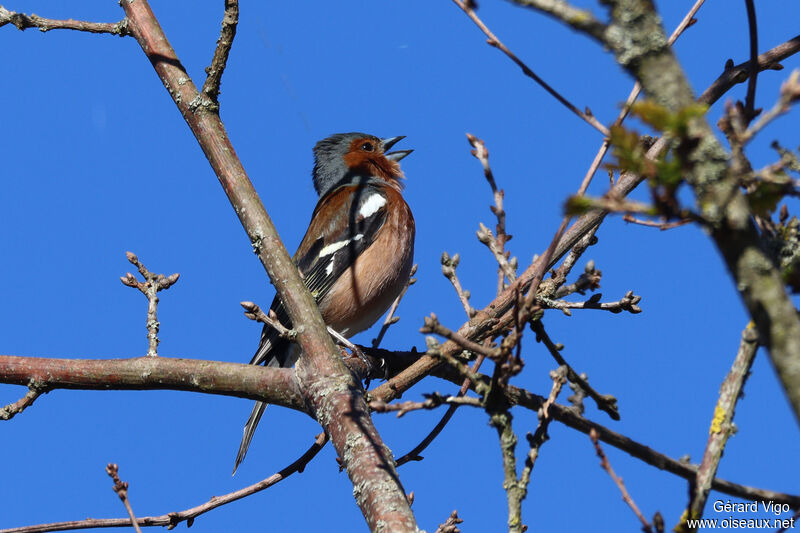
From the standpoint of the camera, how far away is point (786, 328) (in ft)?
5.24

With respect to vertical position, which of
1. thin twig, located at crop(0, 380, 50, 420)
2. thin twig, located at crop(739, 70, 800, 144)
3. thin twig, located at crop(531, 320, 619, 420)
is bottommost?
A: thin twig, located at crop(739, 70, 800, 144)

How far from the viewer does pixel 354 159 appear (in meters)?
8.38

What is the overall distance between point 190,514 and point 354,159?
512cm

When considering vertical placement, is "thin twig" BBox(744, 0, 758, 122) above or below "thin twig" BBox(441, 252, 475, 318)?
below

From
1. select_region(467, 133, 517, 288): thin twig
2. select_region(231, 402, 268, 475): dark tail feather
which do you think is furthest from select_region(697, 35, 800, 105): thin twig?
select_region(231, 402, 268, 475): dark tail feather

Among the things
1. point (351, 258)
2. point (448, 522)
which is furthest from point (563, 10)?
point (351, 258)

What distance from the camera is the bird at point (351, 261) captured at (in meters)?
6.43

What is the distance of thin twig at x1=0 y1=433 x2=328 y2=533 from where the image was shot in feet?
11.6

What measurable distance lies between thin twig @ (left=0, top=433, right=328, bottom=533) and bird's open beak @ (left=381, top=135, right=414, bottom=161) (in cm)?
471

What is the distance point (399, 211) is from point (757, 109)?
5.38m

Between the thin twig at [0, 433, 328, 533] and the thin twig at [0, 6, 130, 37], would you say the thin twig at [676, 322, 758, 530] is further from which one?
the thin twig at [0, 6, 130, 37]

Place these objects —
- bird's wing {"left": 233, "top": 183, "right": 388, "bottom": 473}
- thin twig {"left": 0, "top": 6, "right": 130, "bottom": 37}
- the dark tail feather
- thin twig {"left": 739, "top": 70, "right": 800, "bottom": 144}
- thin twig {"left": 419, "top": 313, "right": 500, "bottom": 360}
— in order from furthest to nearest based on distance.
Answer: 1. bird's wing {"left": 233, "top": 183, "right": 388, "bottom": 473}
2. the dark tail feather
3. thin twig {"left": 0, "top": 6, "right": 130, "bottom": 37}
4. thin twig {"left": 419, "top": 313, "right": 500, "bottom": 360}
5. thin twig {"left": 739, "top": 70, "right": 800, "bottom": 144}

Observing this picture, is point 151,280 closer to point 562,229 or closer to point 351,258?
point 351,258

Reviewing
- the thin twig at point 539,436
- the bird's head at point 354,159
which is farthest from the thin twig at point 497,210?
the bird's head at point 354,159
